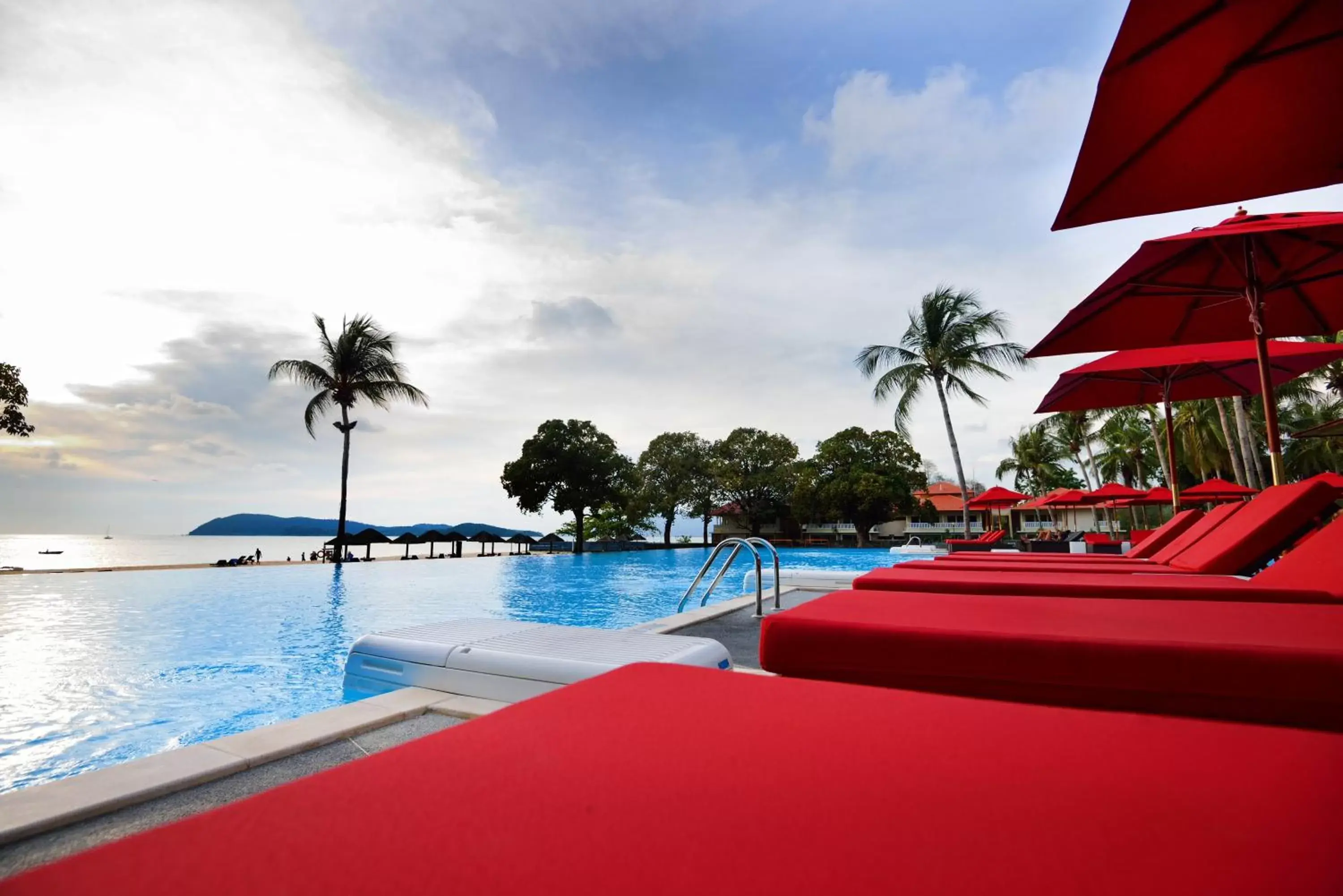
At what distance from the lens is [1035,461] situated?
133 ft

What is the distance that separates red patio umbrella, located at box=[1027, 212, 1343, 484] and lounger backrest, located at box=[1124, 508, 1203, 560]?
149 cm

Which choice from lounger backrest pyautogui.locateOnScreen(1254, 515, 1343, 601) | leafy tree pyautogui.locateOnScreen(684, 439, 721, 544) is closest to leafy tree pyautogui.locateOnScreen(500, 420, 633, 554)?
leafy tree pyautogui.locateOnScreen(684, 439, 721, 544)

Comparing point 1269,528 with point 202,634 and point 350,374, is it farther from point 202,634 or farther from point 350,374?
point 350,374

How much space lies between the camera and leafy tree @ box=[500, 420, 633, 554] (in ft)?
101

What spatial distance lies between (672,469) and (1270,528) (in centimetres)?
3305

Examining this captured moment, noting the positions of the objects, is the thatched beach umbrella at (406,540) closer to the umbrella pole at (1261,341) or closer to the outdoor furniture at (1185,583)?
the outdoor furniture at (1185,583)

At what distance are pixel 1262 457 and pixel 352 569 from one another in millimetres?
34273

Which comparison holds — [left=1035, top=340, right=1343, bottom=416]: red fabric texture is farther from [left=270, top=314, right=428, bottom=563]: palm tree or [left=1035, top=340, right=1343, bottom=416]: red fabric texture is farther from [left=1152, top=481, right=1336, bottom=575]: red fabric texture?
[left=270, top=314, right=428, bottom=563]: palm tree

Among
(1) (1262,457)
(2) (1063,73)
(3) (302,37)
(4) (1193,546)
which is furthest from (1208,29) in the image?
(1) (1262,457)

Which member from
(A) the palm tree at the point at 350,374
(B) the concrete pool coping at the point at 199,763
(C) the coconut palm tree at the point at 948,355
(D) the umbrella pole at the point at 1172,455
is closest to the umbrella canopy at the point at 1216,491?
(C) the coconut palm tree at the point at 948,355

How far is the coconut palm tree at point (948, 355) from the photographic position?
18781mm

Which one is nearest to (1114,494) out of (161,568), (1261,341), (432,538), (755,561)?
(1261,341)

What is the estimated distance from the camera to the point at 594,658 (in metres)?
2.64

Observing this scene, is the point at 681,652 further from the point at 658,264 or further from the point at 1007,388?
the point at 1007,388
